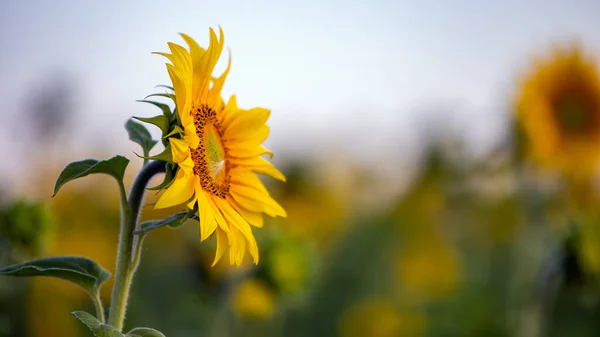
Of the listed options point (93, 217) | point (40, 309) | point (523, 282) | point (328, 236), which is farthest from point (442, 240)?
point (40, 309)

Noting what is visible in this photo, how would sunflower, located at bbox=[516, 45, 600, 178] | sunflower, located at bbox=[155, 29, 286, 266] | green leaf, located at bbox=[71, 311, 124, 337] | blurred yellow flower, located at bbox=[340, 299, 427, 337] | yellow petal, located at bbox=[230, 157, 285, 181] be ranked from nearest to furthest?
1. green leaf, located at bbox=[71, 311, 124, 337]
2. sunflower, located at bbox=[155, 29, 286, 266]
3. yellow petal, located at bbox=[230, 157, 285, 181]
4. sunflower, located at bbox=[516, 45, 600, 178]
5. blurred yellow flower, located at bbox=[340, 299, 427, 337]

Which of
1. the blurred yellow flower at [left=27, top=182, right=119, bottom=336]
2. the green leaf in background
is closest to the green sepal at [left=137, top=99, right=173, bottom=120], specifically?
the green leaf in background

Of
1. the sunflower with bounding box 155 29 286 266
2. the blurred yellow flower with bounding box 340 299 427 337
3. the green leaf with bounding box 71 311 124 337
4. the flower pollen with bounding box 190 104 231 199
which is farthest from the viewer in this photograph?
the blurred yellow flower with bounding box 340 299 427 337

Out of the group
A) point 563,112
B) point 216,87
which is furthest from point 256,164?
point 563,112

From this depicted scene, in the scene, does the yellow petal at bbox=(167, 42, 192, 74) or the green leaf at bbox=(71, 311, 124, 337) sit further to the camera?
the yellow petal at bbox=(167, 42, 192, 74)

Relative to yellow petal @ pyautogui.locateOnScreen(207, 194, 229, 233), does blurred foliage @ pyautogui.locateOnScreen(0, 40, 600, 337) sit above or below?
below

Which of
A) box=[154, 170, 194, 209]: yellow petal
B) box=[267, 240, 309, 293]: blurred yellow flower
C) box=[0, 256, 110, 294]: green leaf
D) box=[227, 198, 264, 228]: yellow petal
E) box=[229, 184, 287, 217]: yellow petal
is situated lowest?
box=[267, 240, 309, 293]: blurred yellow flower

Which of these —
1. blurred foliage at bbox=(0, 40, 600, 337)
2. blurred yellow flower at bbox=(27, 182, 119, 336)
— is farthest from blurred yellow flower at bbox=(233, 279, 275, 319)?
blurred yellow flower at bbox=(27, 182, 119, 336)

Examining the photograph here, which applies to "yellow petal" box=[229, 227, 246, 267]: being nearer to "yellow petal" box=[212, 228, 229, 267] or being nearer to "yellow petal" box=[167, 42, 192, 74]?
"yellow petal" box=[212, 228, 229, 267]
